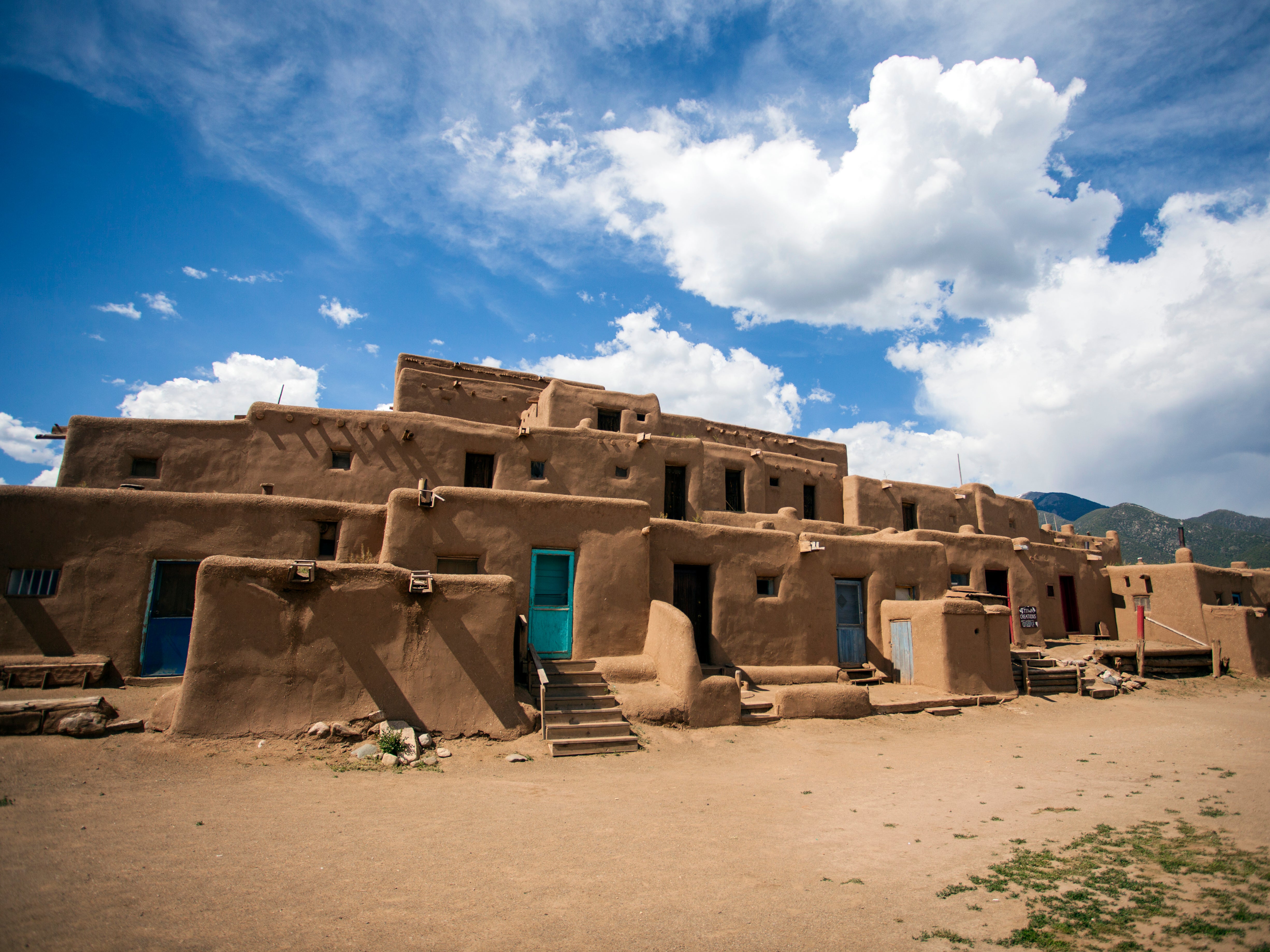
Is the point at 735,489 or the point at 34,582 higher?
the point at 735,489

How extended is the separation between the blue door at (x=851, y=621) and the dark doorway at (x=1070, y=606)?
1237 centimetres

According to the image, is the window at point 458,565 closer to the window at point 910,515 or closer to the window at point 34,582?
the window at point 34,582

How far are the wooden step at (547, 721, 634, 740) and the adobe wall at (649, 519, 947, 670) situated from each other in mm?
3560

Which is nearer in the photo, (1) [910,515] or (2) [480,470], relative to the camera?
(2) [480,470]

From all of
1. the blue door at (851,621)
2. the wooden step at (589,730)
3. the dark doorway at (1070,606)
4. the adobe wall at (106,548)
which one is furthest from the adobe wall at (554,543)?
the dark doorway at (1070,606)

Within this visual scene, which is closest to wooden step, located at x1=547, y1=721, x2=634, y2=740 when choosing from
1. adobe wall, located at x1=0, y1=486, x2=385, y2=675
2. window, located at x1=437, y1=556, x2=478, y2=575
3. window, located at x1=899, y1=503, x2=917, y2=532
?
window, located at x1=437, y1=556, x2=478, y2=575

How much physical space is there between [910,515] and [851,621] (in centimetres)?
1151

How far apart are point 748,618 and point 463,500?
6.69m

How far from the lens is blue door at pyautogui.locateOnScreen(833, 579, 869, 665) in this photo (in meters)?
16.5

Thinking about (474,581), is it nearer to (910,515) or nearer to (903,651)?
(903,651)

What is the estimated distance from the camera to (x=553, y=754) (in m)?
10.1

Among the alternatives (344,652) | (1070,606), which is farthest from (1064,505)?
(344,652)

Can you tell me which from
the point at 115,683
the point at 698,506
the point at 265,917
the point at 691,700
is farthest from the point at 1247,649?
the point at 115,683

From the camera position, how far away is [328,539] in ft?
46.1
